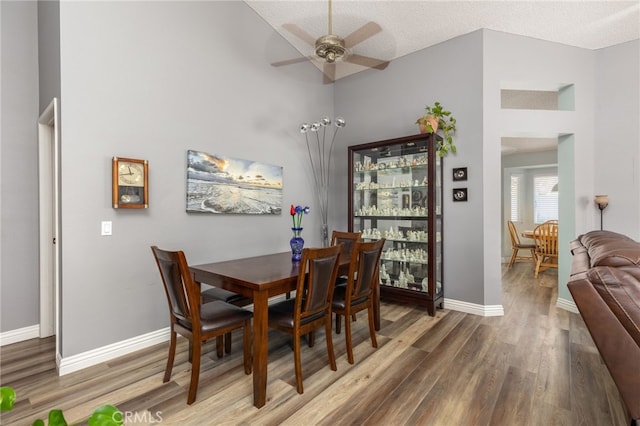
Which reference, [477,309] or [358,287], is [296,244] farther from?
[477,309]

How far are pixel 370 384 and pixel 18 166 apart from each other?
3.54 m

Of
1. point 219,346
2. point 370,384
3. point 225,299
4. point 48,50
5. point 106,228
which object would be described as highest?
point 48,50

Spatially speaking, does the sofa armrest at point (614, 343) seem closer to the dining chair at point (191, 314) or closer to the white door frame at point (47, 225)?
the dining chair at point (191, 314)

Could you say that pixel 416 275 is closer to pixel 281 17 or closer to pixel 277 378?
pixel 277 378

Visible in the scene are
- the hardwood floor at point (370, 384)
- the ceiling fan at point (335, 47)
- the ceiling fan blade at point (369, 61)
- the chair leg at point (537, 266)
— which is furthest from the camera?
the chair leg at point (537, 266)

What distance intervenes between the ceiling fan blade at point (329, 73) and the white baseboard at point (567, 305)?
13.9 feet

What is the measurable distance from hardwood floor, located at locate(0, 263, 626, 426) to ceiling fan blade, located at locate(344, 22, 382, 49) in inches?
129

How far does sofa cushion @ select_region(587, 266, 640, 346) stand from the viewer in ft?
4.12

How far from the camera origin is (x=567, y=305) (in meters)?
3.60

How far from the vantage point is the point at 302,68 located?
4242mm

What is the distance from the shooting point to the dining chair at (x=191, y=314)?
1.85 m

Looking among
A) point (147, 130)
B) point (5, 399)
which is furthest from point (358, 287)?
point (147, 130)

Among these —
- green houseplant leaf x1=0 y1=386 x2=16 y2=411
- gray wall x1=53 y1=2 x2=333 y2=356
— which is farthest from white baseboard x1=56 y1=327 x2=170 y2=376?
green houseplant leaf x1=0 y1=386 x2=16 y2=411

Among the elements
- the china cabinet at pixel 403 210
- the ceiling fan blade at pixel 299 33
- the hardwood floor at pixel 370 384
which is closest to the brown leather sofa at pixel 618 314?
the hardwood floor at pixel 370 384
